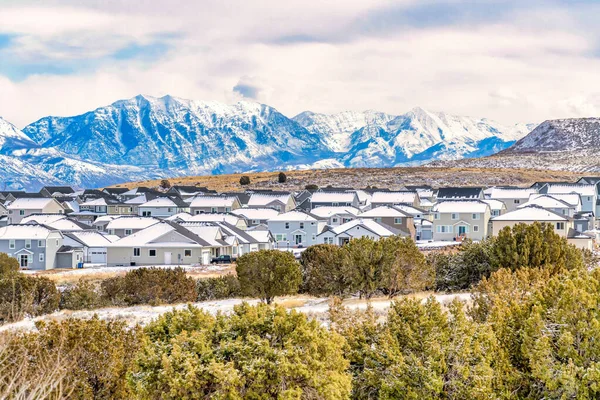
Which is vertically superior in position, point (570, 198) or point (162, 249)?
point (570, 198)

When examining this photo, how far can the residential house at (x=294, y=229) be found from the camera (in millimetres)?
89625

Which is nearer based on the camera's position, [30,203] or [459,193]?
[459,193]

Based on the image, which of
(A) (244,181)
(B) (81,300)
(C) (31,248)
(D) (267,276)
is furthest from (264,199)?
(D) (267,276)

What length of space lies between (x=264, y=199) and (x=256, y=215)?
1576 centimetres

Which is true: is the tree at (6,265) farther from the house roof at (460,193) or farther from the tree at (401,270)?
the house roof at (460,193)

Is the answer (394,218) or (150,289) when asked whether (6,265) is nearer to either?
(150,289)

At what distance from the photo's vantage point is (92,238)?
79.5 metres

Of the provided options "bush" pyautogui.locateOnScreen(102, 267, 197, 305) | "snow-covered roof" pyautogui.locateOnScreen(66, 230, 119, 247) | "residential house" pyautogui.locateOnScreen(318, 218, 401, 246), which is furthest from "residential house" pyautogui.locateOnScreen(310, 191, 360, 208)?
"bush" pyautogui.locateOnScreen(102, 267, 197, 305)

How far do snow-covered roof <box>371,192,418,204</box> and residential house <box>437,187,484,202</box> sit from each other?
182 inches

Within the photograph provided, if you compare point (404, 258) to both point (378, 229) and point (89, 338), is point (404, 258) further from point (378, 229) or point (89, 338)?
point (378, 229)

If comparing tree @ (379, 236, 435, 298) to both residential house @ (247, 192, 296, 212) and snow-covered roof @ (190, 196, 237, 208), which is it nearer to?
residential house @ (247, 192, 296, 212)

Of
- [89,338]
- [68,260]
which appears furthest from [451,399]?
[68,260]

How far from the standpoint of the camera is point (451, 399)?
14398mm

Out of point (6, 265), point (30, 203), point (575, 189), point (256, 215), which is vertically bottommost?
point (6, 265)
